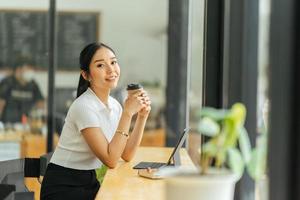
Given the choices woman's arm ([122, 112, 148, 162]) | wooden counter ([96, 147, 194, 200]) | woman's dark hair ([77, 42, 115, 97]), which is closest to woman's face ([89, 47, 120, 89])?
woman's dark hair ([77, 42, 115, 97])

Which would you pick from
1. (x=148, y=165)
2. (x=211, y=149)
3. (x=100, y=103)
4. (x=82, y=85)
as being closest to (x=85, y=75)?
(x=82, y=85)

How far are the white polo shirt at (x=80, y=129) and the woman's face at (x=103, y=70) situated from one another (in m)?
0.08

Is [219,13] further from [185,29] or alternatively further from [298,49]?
[185,29]

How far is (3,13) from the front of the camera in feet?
17.9

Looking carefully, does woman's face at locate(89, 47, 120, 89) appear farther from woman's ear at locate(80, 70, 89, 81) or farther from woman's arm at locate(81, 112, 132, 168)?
woman's arm at locate(81, 112, 132, 168)

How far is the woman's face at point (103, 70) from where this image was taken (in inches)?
115

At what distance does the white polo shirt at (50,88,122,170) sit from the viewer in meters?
2.77

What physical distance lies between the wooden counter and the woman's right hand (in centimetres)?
30

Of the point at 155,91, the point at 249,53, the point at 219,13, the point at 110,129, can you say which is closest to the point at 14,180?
the point at 110,129

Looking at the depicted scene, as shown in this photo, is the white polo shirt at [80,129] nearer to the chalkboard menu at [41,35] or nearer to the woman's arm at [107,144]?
the woman's arm at [107,144]

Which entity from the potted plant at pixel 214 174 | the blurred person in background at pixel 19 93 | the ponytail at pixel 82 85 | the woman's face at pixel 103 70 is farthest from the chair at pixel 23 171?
the blurred person in background at pixel 19 93

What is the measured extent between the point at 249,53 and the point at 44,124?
151 inches

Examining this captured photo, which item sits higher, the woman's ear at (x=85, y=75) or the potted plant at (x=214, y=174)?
the woman's ear at (x=85, y=75)

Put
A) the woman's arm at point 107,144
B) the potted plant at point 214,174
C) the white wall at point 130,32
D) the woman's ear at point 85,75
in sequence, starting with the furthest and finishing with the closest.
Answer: the white wall at point 130,32
the woman's ear at point 85,75
the woman's arm at point 107,144
the potted plant at point 214,174
